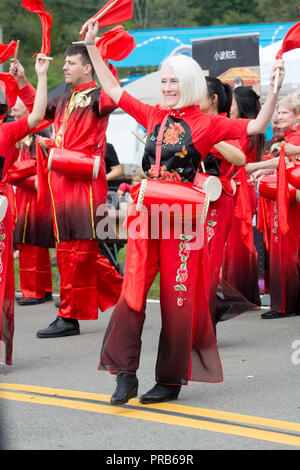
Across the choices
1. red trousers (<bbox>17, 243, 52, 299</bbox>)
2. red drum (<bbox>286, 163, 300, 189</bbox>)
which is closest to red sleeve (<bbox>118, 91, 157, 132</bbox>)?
red drum (<bbox>286, 163, 300, 189</bbox>)

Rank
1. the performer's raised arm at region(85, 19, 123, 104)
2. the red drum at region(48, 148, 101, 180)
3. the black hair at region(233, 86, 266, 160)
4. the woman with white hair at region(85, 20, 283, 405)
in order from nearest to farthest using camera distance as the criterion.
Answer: the woman with white hair at region(85, 20, 283, 405), the performer's raised arm at region(85, 19, 123, 104), the red drum at region(48, 148, 101, 180), the black hair at region(233, 86, 266, 160)

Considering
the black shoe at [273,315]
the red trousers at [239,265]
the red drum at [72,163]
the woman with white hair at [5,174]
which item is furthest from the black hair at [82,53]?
the black shoe at [273,315]

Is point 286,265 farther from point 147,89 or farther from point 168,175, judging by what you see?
point 147,89

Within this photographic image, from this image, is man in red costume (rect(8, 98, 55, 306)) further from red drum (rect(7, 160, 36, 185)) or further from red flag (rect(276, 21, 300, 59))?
red flag (rect(276, 21, 300, 59))

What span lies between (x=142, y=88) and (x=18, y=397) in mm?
10950

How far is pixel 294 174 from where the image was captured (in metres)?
7.53

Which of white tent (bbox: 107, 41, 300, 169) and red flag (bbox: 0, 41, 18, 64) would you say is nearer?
red flag (bbox: 0, 41, 18, 64)

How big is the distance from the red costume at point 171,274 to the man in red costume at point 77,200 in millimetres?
2217

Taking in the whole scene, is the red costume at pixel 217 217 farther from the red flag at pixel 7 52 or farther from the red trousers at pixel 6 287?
the red flag at pixel 7 52

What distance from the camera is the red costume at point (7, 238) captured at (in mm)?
5875

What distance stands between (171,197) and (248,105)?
295 cm

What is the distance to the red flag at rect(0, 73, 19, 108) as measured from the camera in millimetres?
6277

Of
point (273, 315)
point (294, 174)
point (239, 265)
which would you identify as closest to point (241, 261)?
point (239, 265)
